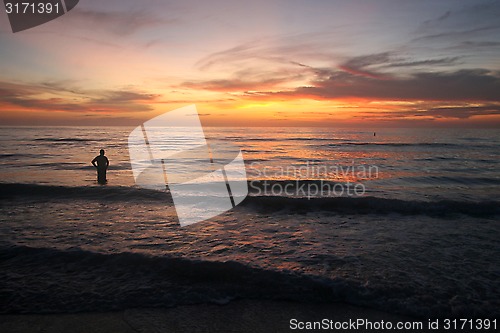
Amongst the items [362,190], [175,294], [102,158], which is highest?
[102,158]

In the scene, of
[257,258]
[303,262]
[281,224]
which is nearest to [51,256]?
[257,258]

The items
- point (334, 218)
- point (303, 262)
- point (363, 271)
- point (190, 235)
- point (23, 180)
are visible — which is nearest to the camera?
Result: point (363, 271)

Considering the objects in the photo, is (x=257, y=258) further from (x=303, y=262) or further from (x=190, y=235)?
(x=190, y=235)

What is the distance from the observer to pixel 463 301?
498cm

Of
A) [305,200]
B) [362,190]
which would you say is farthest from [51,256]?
[362,190]

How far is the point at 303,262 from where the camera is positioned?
6.53m

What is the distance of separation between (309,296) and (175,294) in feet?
8.07

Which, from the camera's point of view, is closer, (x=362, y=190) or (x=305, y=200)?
(x=305, y=200)

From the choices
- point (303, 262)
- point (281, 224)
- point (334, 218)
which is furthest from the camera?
point (334, 218)

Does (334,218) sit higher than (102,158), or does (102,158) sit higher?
(102,158)

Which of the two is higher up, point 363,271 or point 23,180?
point 23,180

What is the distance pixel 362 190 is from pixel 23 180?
21.0 meters

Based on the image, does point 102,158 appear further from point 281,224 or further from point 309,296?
point 309,296

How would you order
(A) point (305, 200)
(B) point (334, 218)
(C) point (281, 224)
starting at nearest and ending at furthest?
1. (C) point (281, 224)
2. (B) point (334, 218)
3. (A) point (305, 200)
